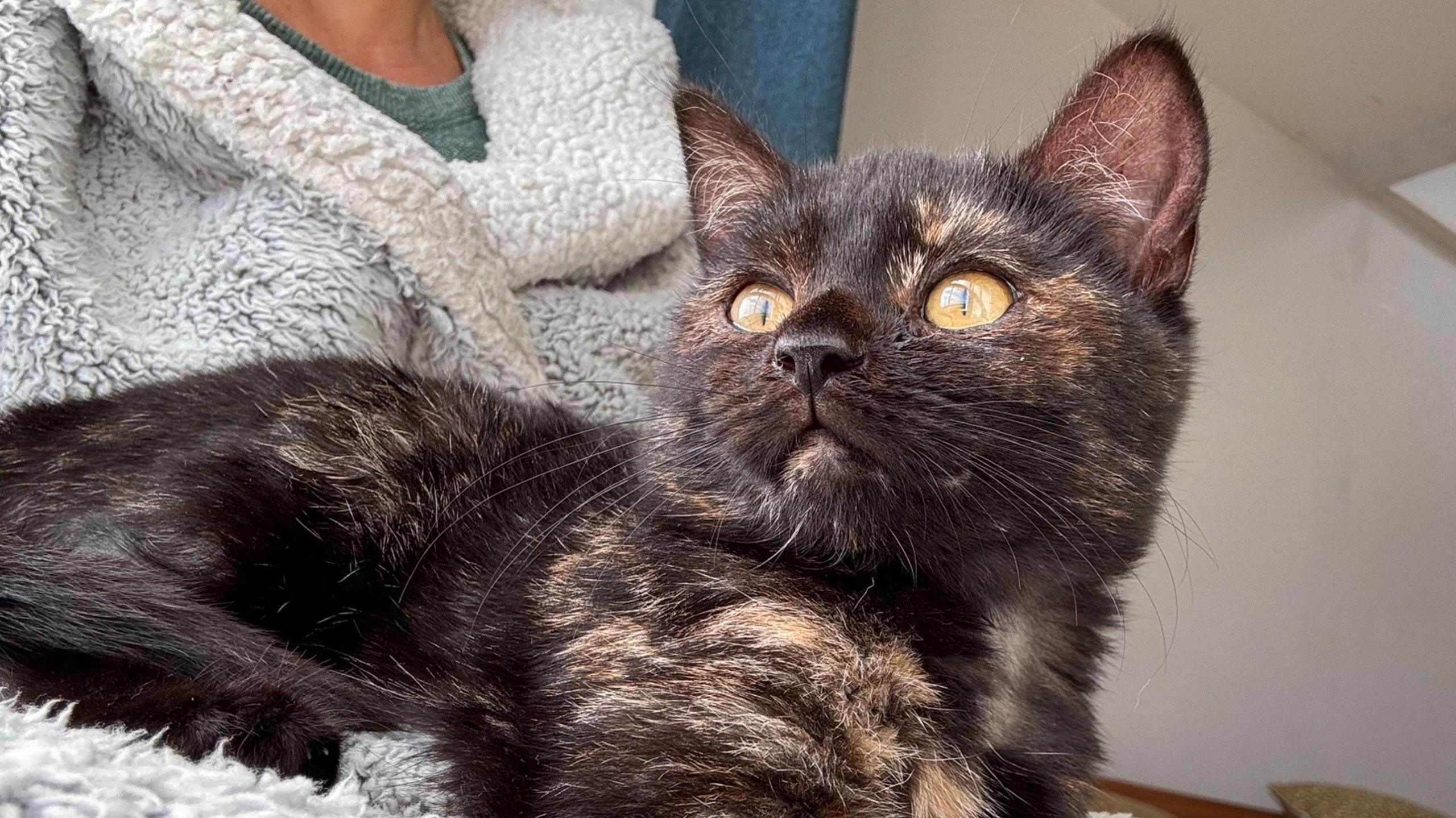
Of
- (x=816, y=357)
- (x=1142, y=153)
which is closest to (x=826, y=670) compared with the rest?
(x=816, y=357)

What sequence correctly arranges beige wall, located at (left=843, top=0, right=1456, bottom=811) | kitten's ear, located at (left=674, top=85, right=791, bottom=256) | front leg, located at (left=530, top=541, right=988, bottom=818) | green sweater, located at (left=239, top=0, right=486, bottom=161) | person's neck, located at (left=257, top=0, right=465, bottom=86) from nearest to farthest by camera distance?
front leg, located at (left=530, top=541, right=988, bottom=818)
kitten's ear, located at (left=674, top=85, right=791, bottom=256)
green sweater, located at (left=239, top=0, right=486, bottom=161)
person's neck, located at (left=257, top=0, right=465, bottom=86)
beige wall, located at (left=843, top=0, right=1456, bottom=811)

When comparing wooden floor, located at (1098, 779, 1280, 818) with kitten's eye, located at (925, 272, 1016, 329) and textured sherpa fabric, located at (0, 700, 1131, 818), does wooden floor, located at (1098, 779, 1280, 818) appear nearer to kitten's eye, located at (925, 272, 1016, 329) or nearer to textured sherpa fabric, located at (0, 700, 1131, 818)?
kitten's eye, located at (925, 272, 1016, 329)

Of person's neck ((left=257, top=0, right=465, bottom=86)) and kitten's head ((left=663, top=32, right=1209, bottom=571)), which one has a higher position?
person's neck ((left=257, top=0, right=465, bottom=86))

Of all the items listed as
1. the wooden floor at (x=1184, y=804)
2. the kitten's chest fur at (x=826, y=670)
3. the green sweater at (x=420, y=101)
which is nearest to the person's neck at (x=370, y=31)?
the green sweater at (x=420, y=101)

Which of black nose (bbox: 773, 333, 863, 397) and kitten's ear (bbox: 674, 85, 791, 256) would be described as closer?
black nose (bbox: 773, 333, 863, 397)

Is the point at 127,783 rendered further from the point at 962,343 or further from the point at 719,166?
the point at 719,166

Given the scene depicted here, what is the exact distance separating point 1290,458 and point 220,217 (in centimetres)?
216

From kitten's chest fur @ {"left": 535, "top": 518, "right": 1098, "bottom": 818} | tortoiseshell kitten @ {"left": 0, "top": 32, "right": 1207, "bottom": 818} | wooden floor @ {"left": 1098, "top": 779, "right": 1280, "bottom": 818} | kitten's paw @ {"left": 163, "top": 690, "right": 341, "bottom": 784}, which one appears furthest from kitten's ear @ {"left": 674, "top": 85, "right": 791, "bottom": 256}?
wooden floor @ {"left": 1098, "top": 779, "right": 1280, "bottom": 818}

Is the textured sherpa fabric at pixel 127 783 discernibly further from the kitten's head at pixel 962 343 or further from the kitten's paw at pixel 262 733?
the kitten's head at pixel 962 343

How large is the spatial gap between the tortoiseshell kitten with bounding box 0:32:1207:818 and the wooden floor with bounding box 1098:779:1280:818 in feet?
5.59

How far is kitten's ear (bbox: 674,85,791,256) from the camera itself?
3.51 ft

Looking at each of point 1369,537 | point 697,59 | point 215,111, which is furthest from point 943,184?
point 1369,537

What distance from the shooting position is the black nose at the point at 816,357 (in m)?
0.70

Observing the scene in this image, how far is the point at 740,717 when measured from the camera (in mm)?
699
